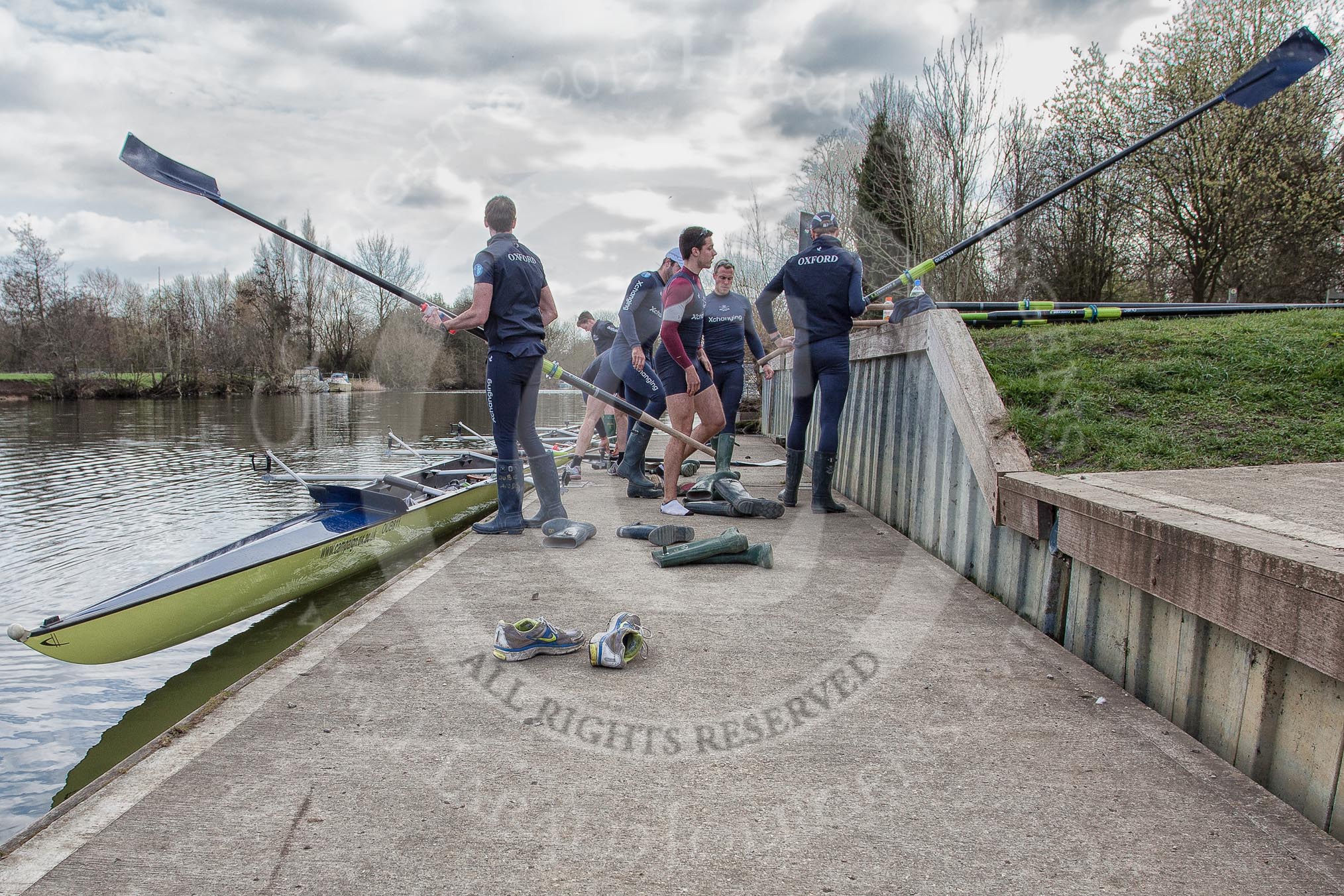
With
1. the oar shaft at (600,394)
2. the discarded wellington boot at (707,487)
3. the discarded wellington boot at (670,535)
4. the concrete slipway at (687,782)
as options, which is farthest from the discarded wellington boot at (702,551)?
the discarded wellington boot at (707,487)

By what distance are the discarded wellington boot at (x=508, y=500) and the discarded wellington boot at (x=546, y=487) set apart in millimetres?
130

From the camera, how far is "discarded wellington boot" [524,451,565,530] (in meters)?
6.17

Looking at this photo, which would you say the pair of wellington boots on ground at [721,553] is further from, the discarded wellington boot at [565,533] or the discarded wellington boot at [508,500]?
the discarded wellington boot at [508,500]

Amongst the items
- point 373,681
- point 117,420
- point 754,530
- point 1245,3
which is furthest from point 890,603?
point 117,420

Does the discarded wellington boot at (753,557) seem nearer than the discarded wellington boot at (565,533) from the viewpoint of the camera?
Yes

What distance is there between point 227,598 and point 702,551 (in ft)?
9.72

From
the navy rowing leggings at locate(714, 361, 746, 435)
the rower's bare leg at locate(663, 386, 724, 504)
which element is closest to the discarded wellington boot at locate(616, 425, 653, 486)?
the navy rowing leggings at locate(714, 361, 746, 435)

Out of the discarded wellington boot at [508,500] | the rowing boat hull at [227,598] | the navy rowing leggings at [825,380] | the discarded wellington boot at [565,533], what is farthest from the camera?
the navy rowing leggings at [825,380]

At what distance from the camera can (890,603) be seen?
419cm

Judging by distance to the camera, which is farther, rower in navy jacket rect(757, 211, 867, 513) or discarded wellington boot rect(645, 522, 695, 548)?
rower in navy jacket rect(757, 211, 867, 513)

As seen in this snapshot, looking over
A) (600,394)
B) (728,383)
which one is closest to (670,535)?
(600,394)

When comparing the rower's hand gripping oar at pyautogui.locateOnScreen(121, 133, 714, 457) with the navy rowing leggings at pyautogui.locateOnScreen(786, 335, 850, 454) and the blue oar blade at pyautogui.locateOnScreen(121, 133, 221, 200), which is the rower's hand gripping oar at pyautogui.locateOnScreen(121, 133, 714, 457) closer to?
the blue oar blade at pyautogui.locateOnScreen(121, 133, 221, 200)

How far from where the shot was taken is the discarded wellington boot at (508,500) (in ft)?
19.8

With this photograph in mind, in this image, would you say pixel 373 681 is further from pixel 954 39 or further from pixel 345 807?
pixel 954 39
